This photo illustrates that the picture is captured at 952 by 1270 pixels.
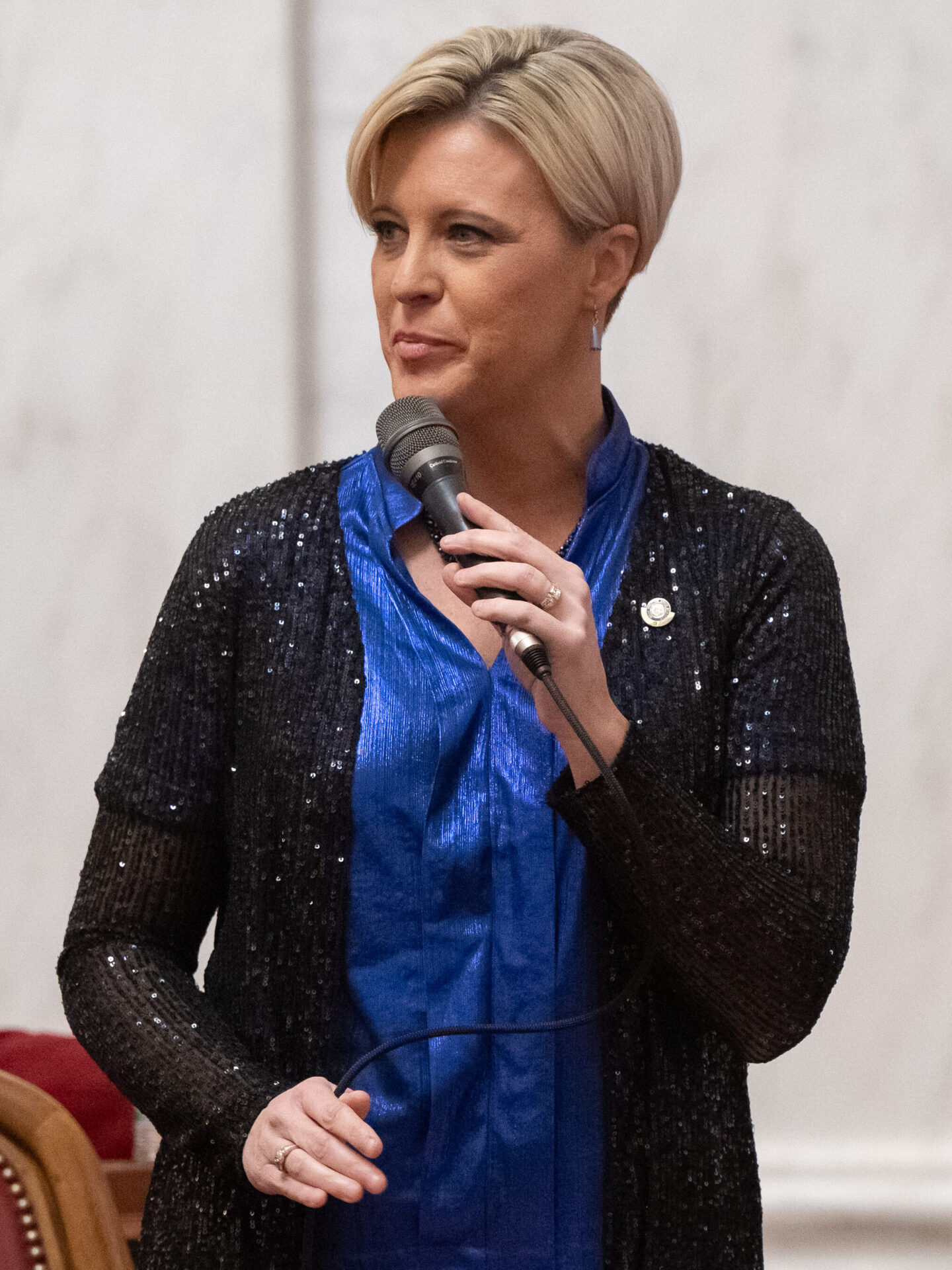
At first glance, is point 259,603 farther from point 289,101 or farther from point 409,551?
point 289,101

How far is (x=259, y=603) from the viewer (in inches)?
52.2

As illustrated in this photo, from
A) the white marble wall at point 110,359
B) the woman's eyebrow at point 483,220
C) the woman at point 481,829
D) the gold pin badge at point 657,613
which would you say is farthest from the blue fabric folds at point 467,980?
the white marble wall at point 110,359

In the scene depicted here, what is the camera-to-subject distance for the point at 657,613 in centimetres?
131

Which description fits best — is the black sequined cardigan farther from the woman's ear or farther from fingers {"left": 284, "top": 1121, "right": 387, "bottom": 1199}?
the woman's ear

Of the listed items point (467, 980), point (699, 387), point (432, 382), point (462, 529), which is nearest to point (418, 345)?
point (432, 382)

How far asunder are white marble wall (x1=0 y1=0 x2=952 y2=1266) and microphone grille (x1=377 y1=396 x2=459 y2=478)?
1.14m

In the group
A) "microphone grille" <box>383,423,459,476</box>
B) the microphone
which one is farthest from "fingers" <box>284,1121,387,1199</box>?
"microphone grille" <box>383,423,459,476</box>

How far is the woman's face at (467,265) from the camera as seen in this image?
4.13 ft

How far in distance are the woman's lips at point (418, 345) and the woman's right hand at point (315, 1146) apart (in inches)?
21.7

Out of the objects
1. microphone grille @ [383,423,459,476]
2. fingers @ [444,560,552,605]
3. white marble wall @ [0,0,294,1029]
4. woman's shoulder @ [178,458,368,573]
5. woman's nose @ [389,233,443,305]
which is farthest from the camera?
white marble wall @ [0,0,294,1029]

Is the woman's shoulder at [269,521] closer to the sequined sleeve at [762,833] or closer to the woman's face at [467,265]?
the woman's face at [467,265]

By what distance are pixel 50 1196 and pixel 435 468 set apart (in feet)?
2.03

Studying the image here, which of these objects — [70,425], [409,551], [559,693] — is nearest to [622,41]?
[70,425]

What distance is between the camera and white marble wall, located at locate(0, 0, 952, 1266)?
2293mm
